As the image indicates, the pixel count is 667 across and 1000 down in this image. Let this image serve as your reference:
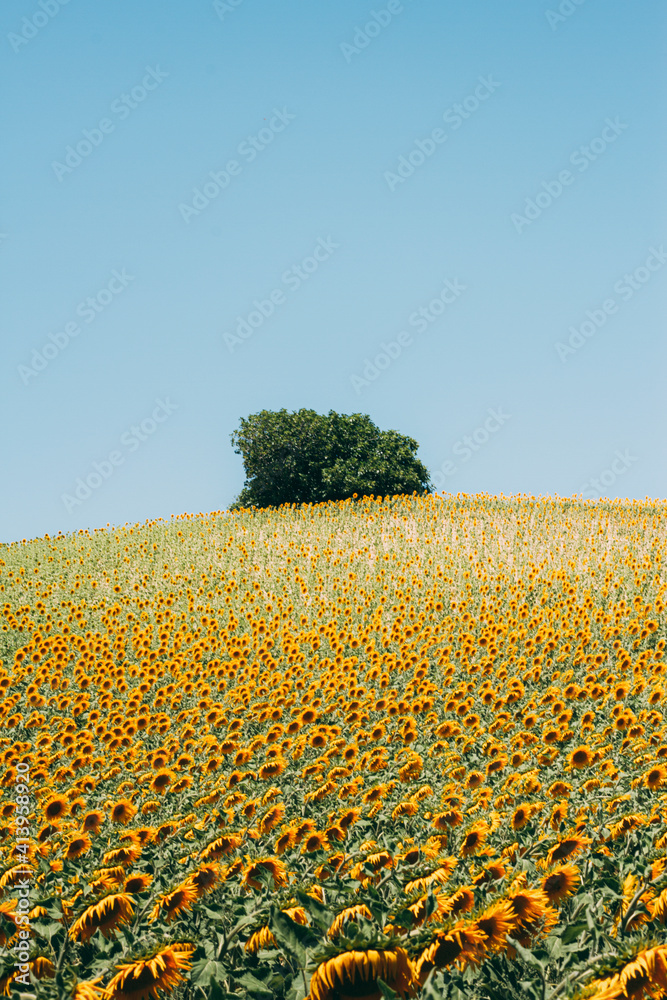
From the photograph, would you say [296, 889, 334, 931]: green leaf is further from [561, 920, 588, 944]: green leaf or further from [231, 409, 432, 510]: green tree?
[231, 409, 432, 510]: green tree

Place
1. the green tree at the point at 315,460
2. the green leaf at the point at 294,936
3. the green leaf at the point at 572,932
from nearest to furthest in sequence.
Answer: the green leaf at the point at 294,936, the green leaf at the point at 572,932, the green tree at the point at 315,460

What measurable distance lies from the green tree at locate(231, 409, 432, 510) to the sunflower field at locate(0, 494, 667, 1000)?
11880 mm

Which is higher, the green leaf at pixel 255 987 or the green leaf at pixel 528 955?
the green leaf at pixel 528 955

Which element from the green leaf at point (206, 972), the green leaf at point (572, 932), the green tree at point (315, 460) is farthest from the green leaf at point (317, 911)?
the green tree at point (315, 460)

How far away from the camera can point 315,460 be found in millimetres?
31156

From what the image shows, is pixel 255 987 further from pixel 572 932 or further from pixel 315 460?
pixel 315 460

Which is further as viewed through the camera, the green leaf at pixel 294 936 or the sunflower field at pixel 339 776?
the sunflower field at pixel 339 776

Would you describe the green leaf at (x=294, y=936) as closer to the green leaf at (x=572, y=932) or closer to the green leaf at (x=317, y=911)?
the green leaf at (x=317, y=911)

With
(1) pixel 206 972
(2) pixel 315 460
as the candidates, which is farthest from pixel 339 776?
(2) pixel 315 460

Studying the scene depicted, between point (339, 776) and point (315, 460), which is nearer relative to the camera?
point (339, 776)

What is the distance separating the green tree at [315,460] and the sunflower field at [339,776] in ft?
39.0

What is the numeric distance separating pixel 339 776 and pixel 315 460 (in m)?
26.2

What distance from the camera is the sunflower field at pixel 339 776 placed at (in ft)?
7.54

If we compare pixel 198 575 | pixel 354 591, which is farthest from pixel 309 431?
pixel 354 591
